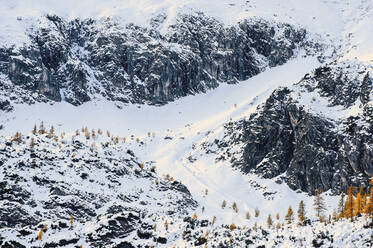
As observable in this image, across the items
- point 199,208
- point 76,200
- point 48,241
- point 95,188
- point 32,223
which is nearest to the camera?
point 48,241

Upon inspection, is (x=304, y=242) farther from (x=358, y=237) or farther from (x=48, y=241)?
(x=48, y=241)

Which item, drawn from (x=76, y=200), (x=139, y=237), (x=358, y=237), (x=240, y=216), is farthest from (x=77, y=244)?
(x=240, y=216)

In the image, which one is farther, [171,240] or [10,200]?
[10,200]

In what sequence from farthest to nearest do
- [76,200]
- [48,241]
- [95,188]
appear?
[95,188] → [76,200] → [48,241]

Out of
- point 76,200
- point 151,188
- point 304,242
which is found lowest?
point 151,188

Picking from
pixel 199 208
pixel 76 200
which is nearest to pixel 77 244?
pixel 76 200

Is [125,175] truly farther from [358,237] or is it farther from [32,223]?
[358,237]

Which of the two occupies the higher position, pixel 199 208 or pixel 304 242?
pixel 304 242
